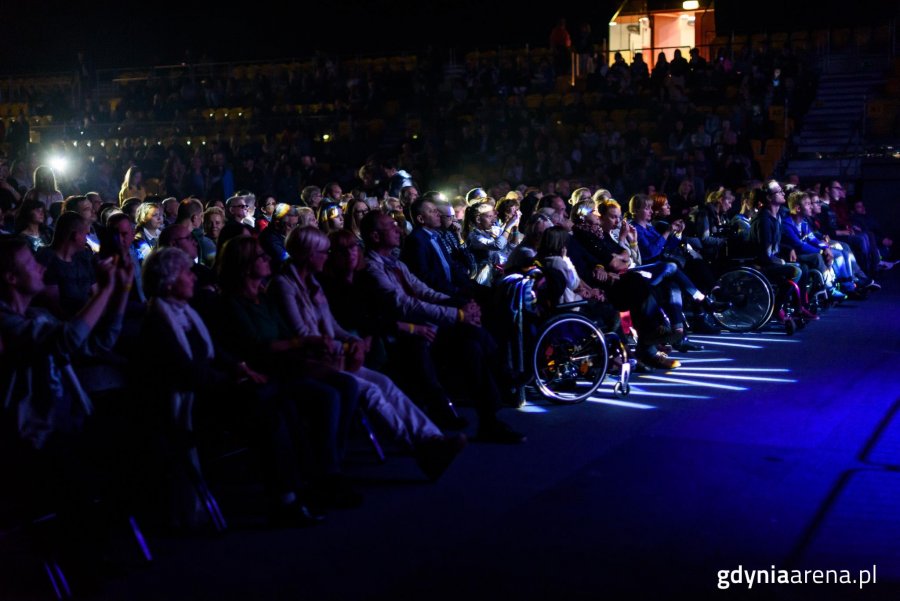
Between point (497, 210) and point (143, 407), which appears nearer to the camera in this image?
point (143, 407)

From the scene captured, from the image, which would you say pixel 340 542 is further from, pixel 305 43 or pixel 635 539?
pixel 305 43

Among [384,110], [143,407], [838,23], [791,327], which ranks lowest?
[791,327]

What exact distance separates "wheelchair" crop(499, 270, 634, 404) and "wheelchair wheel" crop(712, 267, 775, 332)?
331cm

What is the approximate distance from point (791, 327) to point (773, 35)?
14.7 meters

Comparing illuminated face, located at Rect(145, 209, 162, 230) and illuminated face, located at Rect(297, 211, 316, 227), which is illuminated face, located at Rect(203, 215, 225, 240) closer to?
illuminated face, located at Rect(145, 209, 162, 230)

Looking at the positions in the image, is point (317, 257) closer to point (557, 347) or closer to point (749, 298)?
point (557, 347)

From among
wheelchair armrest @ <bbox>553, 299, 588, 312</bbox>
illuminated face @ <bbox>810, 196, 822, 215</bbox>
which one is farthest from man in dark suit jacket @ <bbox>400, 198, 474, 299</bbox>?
illuminated face @ <bbox>810, 196, 822, 215</bbox>

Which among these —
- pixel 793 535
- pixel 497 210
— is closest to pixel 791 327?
pixel 497 210

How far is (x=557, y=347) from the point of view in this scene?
23.9ft

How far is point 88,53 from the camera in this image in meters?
27.1

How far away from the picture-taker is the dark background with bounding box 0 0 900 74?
2502 cm

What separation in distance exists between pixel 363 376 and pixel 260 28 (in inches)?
896

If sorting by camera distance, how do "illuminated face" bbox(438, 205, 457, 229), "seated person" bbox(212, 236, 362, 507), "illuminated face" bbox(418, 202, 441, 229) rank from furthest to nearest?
"illuminated face" bbox(438, 205, 457, 229) → "illuminated face" bbox(418, 202, 441, 229) → "seated person" bbox(212, 236, 362, 507)

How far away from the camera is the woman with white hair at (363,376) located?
5.37m
